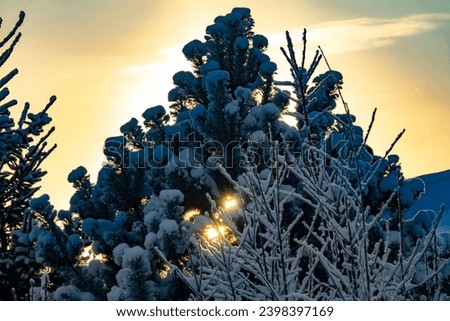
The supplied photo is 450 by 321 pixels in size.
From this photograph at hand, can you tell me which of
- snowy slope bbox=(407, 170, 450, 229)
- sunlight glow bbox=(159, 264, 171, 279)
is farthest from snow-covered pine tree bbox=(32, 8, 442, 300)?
snowy slope bbox=(407, 170, 450, 229)

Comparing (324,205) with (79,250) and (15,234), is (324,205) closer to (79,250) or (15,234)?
(15,234)

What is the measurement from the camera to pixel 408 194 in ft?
27.2

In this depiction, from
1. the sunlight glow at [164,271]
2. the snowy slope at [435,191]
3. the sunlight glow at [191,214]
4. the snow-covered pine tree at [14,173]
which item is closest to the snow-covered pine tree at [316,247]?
the snow-covered pine tree at [14,173]

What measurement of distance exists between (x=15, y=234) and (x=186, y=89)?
4.26m

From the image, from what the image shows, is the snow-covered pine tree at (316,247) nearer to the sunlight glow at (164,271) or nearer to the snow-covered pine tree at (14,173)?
the snow-covered pine tree at (14,173)

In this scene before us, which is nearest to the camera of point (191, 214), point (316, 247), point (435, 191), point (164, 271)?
point (316, 247)

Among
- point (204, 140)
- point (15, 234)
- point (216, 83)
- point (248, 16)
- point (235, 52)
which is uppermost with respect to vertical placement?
point (248, 16)

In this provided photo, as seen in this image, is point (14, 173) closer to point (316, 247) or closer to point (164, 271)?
point (316, 247)

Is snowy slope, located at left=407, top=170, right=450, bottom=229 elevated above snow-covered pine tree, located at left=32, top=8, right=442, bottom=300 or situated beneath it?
situated beneath

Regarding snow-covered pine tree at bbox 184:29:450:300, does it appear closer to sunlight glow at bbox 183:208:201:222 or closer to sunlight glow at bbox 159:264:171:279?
sunlight glow at bbox 159:264:171:279

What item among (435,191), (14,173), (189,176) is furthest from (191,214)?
(435,191)
